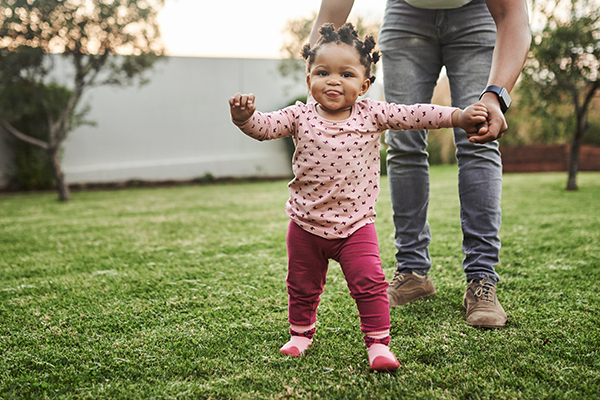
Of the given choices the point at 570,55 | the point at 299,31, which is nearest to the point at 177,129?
the point at 299,31

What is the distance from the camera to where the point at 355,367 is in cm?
135

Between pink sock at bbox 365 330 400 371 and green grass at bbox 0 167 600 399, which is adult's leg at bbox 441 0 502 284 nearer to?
green grass at bbox 0 167 600 399

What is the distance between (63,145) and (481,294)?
1118cm

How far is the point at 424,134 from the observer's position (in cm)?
201

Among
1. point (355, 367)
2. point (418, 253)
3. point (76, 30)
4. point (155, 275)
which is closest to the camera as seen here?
point (355, 367)

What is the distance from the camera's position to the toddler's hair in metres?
1.45

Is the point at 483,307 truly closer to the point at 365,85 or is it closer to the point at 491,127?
the point at 491,127

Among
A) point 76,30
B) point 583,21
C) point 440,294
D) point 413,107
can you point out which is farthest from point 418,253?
point 76,30

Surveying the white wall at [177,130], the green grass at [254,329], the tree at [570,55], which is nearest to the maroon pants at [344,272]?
the green grass at [254,329]

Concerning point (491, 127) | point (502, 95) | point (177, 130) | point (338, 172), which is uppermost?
point (177, 130)

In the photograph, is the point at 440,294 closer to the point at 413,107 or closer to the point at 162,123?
the point at 413,107

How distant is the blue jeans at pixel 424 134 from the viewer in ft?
6.02

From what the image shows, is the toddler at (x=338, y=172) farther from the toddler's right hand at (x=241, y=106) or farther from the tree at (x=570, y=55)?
the tree at (x=570, y=55)

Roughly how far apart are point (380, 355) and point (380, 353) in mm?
11
